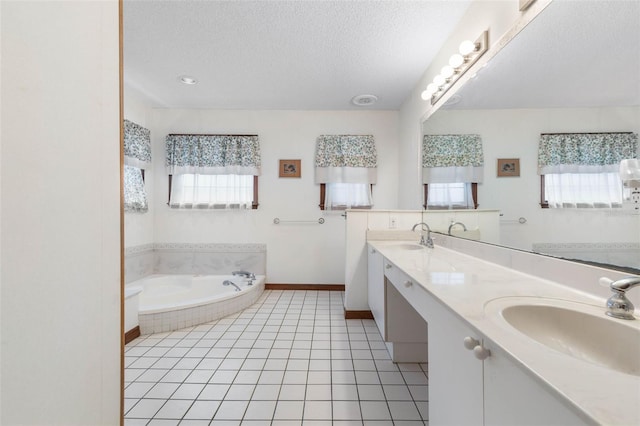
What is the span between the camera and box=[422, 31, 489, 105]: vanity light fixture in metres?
1.57

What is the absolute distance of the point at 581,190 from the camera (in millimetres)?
943

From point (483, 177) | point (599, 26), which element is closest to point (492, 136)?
point (483, 177)

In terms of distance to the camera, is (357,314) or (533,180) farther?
(357,314)

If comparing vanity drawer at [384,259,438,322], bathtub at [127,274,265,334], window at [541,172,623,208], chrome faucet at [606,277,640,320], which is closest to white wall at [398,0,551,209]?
window at [541,172,623,208]

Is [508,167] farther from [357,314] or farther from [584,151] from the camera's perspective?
[357,314]

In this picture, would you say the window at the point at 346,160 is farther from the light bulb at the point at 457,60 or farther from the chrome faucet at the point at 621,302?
the chrome faucet at the point at 621,302

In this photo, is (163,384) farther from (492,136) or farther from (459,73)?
(459,73)

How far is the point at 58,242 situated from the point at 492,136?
1.81 meters

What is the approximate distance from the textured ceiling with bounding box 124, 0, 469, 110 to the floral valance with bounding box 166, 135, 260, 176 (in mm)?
496

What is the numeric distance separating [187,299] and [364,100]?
312 centimetres

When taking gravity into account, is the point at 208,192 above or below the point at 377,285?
above

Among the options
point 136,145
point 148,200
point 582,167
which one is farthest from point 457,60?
point 148,200

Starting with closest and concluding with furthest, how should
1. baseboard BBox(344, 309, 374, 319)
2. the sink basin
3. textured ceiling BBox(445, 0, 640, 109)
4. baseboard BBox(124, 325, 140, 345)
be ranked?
textured ceiling BBox(445, 0, 640, 109) < baseboard BBox(124, 325, 140, 345) < the sink basin < baseboard BBox(344, 309, 374, 319)

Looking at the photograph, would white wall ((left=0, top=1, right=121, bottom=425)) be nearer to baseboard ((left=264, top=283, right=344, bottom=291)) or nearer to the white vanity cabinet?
the white vanity cabinet
